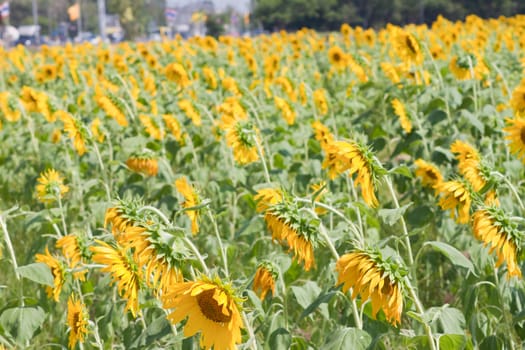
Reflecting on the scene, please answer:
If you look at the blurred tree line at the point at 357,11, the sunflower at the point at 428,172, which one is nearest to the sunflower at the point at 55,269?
the sunflower at the point at 428,172

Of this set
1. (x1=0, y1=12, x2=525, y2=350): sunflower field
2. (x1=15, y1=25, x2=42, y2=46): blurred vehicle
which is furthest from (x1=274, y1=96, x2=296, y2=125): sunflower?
(x1=15, y1=25, x2=42, y2=46): blurred vehicle

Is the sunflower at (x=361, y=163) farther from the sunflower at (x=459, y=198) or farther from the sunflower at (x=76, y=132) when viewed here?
the sunflower at (x=76, y=132)

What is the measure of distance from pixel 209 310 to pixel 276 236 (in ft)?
0.96

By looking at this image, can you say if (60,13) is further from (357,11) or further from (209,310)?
(209,310)

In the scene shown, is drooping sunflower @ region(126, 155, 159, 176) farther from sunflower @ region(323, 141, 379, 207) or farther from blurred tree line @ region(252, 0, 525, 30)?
blurred tree line @ region(252, 0, 525, 30)

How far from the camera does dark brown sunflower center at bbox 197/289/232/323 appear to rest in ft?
4.85

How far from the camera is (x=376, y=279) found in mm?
1442

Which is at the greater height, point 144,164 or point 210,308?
point 210,308

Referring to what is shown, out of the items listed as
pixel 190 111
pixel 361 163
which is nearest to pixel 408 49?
pixel 190 111

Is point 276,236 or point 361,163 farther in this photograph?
point 361,163

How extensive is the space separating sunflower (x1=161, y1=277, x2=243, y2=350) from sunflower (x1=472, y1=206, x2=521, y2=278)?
57cm

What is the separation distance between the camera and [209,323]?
1.50 meters

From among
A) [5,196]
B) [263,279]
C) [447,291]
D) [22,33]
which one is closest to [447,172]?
[447,291]

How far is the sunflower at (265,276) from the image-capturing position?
76.0 inches
